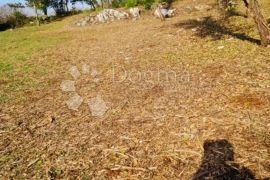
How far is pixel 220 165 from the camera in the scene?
4.64 metres

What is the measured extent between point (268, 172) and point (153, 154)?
Result: 64.6 inches

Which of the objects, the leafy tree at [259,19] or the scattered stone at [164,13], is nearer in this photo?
the leafy tree at [259,19]

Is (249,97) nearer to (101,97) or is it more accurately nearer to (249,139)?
(249,139)

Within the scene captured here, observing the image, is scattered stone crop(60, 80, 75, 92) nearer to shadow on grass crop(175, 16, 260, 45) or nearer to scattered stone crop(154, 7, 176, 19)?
shadow on grass crop(175, 16, 260, 45)

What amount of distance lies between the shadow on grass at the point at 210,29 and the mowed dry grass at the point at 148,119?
757 millimetres

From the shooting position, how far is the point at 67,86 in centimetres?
898

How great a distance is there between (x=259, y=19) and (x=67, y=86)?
19.0 ft

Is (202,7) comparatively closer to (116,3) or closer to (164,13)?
(164,13)

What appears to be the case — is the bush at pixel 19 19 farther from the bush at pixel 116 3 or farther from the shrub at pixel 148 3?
the shrub at pixel 148 3

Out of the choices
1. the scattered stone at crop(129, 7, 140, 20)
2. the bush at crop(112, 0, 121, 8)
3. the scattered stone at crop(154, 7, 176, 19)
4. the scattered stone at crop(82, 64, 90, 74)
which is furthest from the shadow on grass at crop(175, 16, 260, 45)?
the bush at crop(112, 0, 121, 8)

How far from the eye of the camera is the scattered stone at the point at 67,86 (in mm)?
8661

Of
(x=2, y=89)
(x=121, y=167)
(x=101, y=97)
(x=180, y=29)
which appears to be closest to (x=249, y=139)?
(x=121, y=167)

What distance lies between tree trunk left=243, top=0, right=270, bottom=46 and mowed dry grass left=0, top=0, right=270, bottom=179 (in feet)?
1.18

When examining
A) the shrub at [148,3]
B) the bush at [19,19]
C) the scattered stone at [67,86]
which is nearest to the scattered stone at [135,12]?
the shrub at [148,3]
